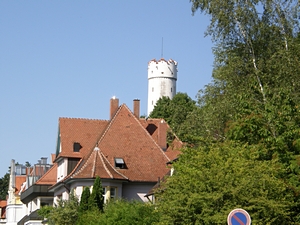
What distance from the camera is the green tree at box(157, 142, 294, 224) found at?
26188mm

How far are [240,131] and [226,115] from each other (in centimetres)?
865

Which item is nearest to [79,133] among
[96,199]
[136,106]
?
[136,106]

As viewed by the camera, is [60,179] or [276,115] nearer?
[276,115]

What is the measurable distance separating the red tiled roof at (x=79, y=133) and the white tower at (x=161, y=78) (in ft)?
236

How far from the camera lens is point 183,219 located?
89.7 ft

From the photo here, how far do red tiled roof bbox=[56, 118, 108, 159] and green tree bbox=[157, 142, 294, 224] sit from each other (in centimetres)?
2430

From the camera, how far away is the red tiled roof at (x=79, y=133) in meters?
52.5

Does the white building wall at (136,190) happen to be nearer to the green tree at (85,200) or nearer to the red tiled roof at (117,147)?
the red tiled roof at (117,147)

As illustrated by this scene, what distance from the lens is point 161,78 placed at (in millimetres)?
128875

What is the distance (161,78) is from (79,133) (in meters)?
75.4

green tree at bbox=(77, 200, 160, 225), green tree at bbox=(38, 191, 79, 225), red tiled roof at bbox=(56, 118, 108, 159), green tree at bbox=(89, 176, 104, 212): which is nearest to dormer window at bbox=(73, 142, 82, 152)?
red tiled roof at bbox=(56, 118, 108, 159)

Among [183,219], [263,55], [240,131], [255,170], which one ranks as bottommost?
[183,219]

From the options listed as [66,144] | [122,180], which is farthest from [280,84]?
[66,144]

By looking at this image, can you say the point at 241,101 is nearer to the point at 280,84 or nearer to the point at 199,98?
the point at 280,84
